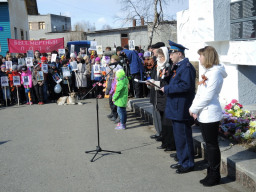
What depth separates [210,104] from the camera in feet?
14.3

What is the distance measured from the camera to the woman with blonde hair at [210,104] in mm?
4273

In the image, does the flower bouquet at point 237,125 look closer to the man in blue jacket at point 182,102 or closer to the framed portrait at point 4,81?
the man in blue jacket at point 182,102

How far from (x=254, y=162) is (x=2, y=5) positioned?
24.6 meters

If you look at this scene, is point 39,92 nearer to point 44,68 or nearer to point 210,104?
point 44,68

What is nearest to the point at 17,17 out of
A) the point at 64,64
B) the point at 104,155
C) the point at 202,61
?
the point at 64,64

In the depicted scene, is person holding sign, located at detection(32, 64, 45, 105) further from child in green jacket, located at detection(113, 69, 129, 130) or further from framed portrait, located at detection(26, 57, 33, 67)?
child in green jacket, located at detection(113, 69, 129, 130)

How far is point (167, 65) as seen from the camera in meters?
5.74

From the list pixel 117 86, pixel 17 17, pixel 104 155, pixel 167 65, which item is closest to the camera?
pixel 167 65

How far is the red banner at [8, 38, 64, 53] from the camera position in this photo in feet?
56.1

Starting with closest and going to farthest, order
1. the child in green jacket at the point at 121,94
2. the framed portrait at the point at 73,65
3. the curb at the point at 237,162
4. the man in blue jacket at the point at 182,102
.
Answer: the curb at the point at 237,162 → the man in blue jacket at the point at 182,102 → the child in green jacket at the point at 121,94 → the framed portrait at the point at 73,65

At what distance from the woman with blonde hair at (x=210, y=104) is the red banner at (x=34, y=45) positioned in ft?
48.0

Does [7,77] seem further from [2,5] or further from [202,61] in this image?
[2,5]

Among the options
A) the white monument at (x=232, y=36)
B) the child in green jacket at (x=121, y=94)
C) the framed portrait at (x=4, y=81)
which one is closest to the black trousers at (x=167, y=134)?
the child in green jacket at (x=121, y=94)

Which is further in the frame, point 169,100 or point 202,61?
point 169,100
